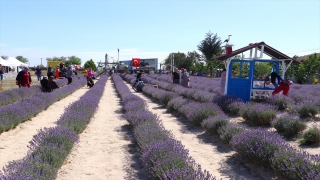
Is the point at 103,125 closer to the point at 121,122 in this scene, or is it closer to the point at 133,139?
the point at 121,122

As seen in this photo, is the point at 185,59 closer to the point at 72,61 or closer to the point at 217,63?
the point at 217,63

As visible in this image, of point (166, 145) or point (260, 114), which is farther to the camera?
point (260, 114)

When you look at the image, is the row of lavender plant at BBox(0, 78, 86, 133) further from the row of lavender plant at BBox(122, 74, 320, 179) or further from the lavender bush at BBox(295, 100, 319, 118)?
the lavender bush at BBox(295, 100, 319, 118)

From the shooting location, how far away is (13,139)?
670 centimetres

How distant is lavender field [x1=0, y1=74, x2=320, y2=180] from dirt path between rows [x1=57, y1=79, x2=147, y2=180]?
14 millimetres

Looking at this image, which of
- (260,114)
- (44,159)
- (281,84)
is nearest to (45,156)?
(44,159)

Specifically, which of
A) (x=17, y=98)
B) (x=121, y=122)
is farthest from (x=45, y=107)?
(x=121, y=122)

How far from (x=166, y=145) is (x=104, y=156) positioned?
1.50 meters

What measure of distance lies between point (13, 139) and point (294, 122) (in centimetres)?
544

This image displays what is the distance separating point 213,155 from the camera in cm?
578

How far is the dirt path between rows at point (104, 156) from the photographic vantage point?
4.70 m

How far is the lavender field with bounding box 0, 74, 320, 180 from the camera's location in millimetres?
4008

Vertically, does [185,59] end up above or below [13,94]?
above

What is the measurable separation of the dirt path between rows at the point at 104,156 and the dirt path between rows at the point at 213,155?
1.04m
